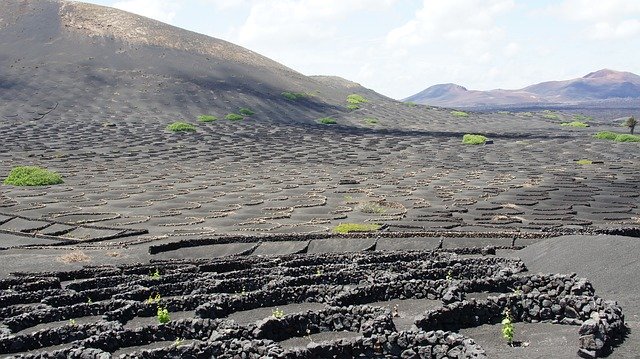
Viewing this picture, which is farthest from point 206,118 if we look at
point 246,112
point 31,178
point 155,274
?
point 155,274

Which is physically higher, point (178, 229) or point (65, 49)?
point (65, 49)

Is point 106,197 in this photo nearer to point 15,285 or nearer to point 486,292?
point 15,285

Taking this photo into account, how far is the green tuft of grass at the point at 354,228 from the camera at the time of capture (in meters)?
31.3

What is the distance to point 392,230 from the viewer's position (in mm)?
31984

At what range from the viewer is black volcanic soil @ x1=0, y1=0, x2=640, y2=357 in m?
28.9

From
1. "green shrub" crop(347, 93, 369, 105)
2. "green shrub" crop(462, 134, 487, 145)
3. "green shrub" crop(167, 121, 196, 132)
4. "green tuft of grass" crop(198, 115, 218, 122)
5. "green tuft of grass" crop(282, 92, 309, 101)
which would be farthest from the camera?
"green shrub" crop(347, 93, 369, 105)

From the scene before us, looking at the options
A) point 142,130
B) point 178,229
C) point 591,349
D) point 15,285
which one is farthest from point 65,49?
point 591,349

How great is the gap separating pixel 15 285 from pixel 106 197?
19.6 metres

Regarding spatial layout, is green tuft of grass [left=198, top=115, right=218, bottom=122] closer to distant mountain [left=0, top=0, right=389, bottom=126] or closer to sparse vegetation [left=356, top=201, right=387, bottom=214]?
distant mountain [left=0, top=0, right=389, bottom=126]

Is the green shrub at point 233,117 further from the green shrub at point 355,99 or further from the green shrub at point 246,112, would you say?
the green shrub at point 355,99

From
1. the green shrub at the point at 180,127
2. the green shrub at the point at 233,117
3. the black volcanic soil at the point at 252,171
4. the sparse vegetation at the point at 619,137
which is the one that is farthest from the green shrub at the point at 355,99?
the sparse vegetation at the point at 619,137

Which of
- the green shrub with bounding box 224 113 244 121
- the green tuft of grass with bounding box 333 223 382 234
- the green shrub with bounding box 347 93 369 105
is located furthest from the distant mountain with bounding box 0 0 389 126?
the green tuft of grass with bounding box 333 223 382 234

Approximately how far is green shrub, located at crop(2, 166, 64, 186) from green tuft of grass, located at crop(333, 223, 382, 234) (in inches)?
929

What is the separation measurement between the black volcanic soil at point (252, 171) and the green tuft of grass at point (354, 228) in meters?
0.76
